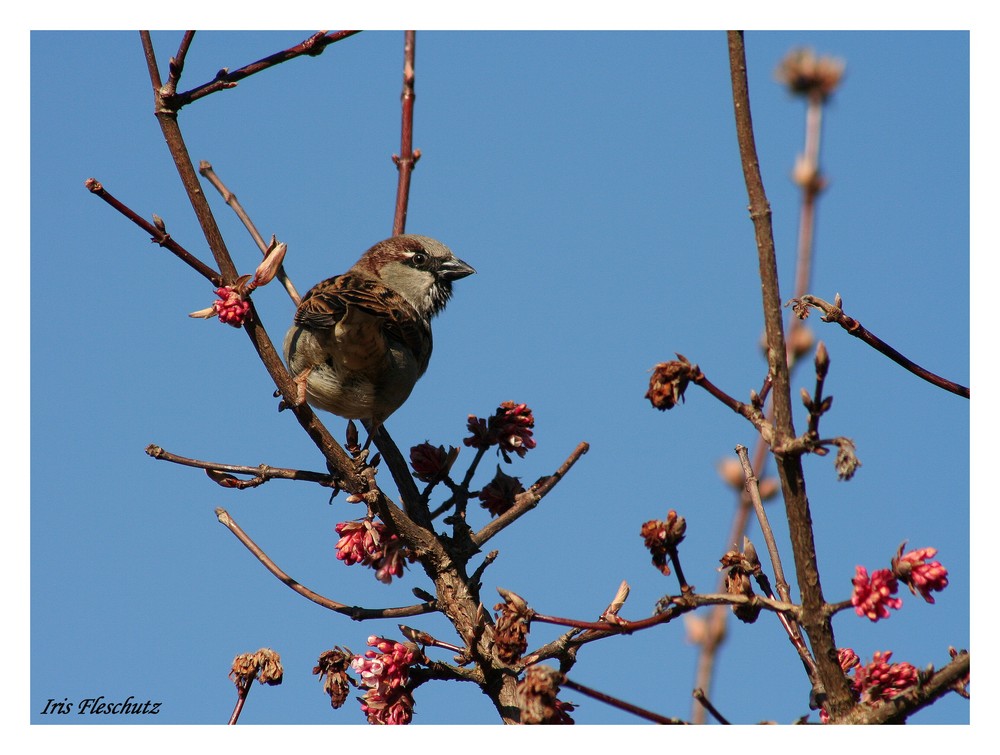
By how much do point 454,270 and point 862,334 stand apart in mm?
3738

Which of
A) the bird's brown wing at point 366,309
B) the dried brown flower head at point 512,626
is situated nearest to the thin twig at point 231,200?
the bird's brown wing at point 366,309

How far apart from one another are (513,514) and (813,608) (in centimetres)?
139

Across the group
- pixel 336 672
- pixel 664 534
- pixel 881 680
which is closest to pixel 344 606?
pixel 336 672

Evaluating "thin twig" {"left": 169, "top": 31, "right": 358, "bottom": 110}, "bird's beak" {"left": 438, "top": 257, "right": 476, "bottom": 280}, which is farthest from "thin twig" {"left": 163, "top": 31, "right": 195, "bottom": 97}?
"bird's beak" {"left": 438, "top": 257, "right": 476, "bottom": 280}

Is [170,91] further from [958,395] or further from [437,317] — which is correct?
[437,317]

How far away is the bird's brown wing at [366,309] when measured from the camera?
436 cm

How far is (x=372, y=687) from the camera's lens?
2.97 m

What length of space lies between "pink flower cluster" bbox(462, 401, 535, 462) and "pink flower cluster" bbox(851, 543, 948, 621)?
168 centimetres

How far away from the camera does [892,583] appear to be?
7.04 feet

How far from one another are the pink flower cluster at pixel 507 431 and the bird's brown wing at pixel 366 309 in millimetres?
1029

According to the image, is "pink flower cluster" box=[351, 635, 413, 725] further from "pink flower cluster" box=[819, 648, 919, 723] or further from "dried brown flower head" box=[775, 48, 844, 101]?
"dried brown flower head" box=[775, 48, 844, 101]

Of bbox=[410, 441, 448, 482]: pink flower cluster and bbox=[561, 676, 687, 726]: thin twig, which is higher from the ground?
bbox=[410, 441, 448, 482]: pink flower cluster

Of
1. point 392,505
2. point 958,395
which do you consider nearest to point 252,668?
point 392,505

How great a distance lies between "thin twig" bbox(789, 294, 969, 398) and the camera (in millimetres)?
2437
